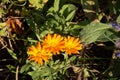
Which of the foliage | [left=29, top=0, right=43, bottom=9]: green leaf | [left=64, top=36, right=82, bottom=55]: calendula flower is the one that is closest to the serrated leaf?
the foliage

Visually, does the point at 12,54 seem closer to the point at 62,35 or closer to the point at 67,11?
the point at 62,35

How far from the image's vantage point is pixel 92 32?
229cm

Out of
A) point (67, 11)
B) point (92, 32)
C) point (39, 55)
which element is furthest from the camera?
point (67, 11)

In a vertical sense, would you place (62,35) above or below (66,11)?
below

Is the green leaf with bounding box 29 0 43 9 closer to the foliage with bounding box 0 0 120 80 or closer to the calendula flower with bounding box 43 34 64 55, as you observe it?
the foliage with bounding box 0 0 120 80

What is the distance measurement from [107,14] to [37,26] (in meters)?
0.63

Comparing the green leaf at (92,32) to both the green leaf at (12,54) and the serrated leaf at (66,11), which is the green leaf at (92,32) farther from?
the green leaf at (12,54)

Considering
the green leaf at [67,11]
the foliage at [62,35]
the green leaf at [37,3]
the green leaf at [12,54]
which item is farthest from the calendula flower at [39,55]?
the green leaf at [37,3]

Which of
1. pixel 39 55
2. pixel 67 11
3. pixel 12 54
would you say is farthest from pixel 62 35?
pixel 39 55

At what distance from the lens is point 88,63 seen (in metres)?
2.43

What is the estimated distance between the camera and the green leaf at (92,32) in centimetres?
225

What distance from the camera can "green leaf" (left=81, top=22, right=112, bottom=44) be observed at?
225cm

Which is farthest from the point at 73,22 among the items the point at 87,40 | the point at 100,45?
the point at 87,40

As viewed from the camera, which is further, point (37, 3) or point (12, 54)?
point (37, 3)
